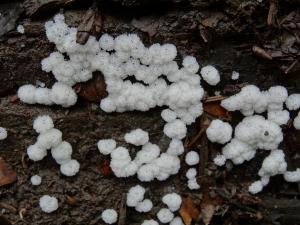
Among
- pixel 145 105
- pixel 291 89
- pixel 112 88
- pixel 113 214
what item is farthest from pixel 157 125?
pixel 291 89

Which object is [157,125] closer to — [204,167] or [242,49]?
[204,167]

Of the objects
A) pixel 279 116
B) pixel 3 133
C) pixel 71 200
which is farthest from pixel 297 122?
pixel 3 133

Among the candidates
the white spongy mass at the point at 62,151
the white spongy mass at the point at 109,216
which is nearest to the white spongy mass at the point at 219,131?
the white spongy mass at the point at 109,216

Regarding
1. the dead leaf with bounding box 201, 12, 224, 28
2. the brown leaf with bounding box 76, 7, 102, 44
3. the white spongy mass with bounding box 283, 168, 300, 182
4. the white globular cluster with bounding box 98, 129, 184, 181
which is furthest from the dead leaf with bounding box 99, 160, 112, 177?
the white spongy mass with bounding box 283, 168, 300, 182

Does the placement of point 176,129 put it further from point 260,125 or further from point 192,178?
point 260,125

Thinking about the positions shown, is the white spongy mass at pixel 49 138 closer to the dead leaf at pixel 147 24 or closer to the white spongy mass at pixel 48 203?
the white spongy mass at pixel 48 203
